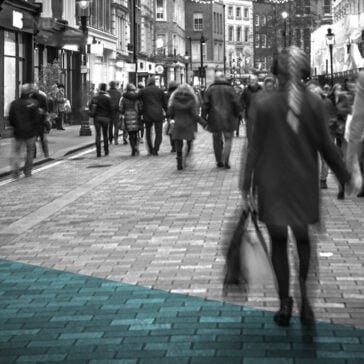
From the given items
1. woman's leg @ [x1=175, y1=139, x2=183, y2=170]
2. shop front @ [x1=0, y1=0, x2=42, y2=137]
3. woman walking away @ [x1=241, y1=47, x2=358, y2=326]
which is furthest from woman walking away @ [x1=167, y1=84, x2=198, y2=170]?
woman walking away @ [x1=241, y1=47, x2=358, y2=326]

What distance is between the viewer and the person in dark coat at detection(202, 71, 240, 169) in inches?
757

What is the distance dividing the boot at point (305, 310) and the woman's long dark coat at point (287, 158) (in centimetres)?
48

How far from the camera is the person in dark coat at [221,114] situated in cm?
1923

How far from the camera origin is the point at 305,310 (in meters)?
6.33

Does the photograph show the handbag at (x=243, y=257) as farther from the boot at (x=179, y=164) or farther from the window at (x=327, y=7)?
the window at (x=327, y=7)

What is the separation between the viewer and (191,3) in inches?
5295

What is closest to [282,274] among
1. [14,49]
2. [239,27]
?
[14,49]

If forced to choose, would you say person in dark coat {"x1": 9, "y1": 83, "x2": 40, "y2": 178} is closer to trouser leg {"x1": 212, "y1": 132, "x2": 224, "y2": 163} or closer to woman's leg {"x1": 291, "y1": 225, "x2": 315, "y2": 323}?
trouser leg {"x1": 212, "y1": 132, "x2": 224, "y2": 163}

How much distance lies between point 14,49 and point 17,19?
1.59 metres

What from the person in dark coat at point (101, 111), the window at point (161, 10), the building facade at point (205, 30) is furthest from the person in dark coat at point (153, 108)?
the building facade at point (205, 30)

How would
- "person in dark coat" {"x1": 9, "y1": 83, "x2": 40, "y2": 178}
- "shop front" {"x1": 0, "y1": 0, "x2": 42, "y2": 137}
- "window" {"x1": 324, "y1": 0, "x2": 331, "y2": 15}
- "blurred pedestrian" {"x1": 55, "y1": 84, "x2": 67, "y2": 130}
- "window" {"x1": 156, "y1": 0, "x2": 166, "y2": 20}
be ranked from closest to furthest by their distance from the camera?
"person in dark coat" {"x1": 9, "y1": 83, "x2": 40, "y2": 178}
"shop front" {"x1": 0, "y1": 0, "x2": 42, "y2": 137}
"blurred pedestrian" {"x1": 55, "y1": 84, "x2": 67, "y2": 130}
"window" {"x1": 156, "y1": 0, "x2": 166, "y2": 20}
"window" {"x1": 324, "y1": 0, "x2": 331, "y2": 15}

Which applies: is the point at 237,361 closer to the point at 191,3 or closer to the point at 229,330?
the point at 229,330

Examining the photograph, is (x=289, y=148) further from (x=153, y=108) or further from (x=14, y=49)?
(x=14, y=49)

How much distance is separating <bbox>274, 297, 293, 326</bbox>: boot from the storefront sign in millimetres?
26376
